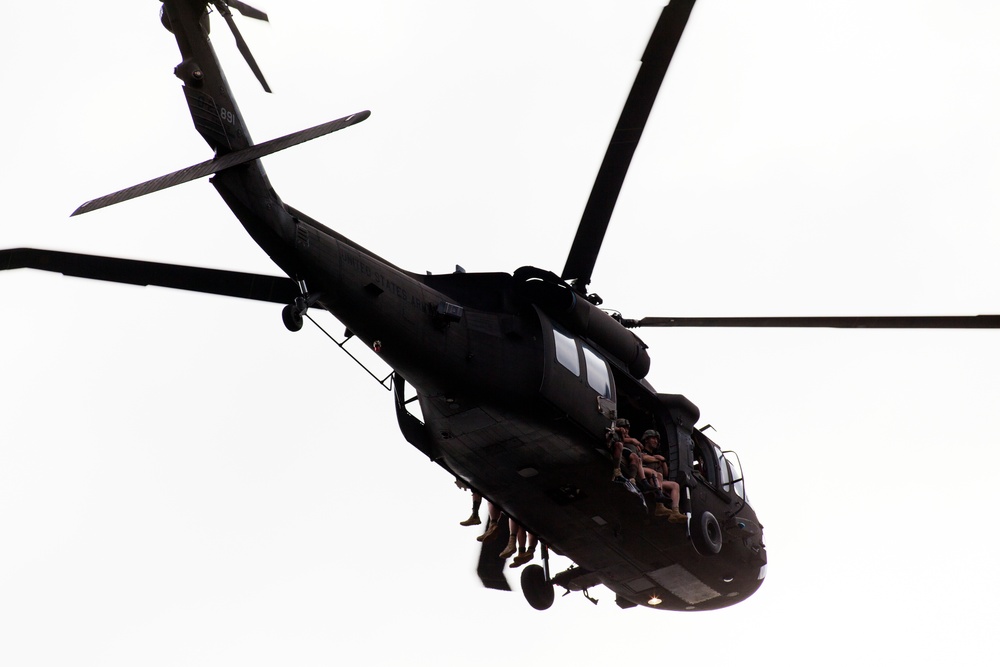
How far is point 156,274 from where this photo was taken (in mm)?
17891

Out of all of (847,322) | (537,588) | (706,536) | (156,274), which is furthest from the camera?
(537,588)

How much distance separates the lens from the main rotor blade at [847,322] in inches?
740

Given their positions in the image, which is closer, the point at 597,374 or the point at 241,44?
the point at 241,44

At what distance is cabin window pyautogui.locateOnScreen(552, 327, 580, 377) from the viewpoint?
1962cm

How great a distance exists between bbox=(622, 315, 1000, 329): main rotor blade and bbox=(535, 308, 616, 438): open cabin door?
1.83m

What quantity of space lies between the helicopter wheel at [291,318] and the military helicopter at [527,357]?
2 centimetres

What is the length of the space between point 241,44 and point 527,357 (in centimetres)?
565

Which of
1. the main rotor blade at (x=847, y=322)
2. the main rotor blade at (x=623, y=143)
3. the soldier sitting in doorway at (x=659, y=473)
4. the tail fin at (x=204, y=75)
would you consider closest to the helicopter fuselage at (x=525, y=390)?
the tail fin at (x=204, y=75)

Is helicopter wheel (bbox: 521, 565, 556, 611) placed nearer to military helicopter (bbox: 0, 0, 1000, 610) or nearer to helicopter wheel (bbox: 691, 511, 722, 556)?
military helicopter (bbox: 0, 0, 1000, 610)

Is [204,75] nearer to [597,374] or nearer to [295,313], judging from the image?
[295,313]

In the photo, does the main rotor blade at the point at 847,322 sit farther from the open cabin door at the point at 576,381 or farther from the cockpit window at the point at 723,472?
the cockpit window at the point at 723,472

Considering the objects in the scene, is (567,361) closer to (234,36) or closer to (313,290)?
(313,290)

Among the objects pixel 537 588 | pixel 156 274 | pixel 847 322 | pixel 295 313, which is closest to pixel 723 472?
pixel 537 588

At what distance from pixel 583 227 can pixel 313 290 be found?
4.26 metres
